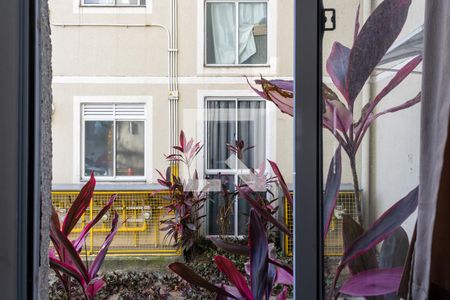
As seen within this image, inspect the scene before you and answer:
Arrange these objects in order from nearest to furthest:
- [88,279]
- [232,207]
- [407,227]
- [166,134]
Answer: [407,227] → [88,279] → [232,207] → [166,134]

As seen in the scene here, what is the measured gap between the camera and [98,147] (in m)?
2.92

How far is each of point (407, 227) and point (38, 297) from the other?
66cm

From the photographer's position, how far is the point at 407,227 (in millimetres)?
732

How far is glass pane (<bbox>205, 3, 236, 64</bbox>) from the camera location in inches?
115

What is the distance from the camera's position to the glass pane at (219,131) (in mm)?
2957

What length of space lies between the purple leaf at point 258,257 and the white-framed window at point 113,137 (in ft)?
6.30

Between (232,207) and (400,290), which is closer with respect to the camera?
(400,290)

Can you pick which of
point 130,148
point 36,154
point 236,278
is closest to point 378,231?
point 236,278

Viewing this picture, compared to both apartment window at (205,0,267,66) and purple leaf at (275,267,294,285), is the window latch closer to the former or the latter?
purple leaf at (275,267,294,285)

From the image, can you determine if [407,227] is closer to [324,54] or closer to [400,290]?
[400,290]

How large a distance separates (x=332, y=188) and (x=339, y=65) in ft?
0.78

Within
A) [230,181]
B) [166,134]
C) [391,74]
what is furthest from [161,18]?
[391,74]

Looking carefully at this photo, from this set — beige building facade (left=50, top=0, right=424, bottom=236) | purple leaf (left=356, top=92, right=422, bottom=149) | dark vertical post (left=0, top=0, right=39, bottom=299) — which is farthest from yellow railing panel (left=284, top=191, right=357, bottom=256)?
beige building facade (left=50, top=0, right=424, bottom=236)

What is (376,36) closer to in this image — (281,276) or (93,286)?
(281,276)
